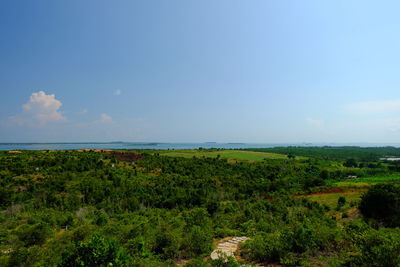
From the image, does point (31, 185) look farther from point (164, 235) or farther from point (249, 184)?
point (249, 184)

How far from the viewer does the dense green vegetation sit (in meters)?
7.41

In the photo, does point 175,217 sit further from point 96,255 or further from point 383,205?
point 383,205

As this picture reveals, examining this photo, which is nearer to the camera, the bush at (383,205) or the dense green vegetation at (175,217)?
the dense green vegetation at (175,217)

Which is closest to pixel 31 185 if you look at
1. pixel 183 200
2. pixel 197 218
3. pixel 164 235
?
pixel 183 200

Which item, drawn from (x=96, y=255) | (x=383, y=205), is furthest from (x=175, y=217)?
(x=383, y=205)

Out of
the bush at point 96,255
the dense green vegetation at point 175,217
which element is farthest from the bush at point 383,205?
the bush at point 96,255

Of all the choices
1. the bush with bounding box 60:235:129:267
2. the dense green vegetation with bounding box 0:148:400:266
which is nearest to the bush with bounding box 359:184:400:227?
the dense green vegetation with bounding box 0:148:400:266

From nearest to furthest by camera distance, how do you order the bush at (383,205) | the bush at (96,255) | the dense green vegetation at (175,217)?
the bush at (96,255) → the dense green vegetation at (175,217) → the bush at (383,205)

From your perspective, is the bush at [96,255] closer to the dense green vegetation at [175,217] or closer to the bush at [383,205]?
the dense green vegetation at [175,217]

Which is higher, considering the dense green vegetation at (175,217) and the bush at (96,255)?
the bush at (96,255)

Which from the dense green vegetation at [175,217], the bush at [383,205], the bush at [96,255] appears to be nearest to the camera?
the bush at [96,255]

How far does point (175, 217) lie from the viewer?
20.7 metres

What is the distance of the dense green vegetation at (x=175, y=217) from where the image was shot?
7.41 meters

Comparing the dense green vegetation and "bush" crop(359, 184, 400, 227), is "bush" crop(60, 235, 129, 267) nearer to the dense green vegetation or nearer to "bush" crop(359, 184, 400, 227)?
the dense green vegetation
